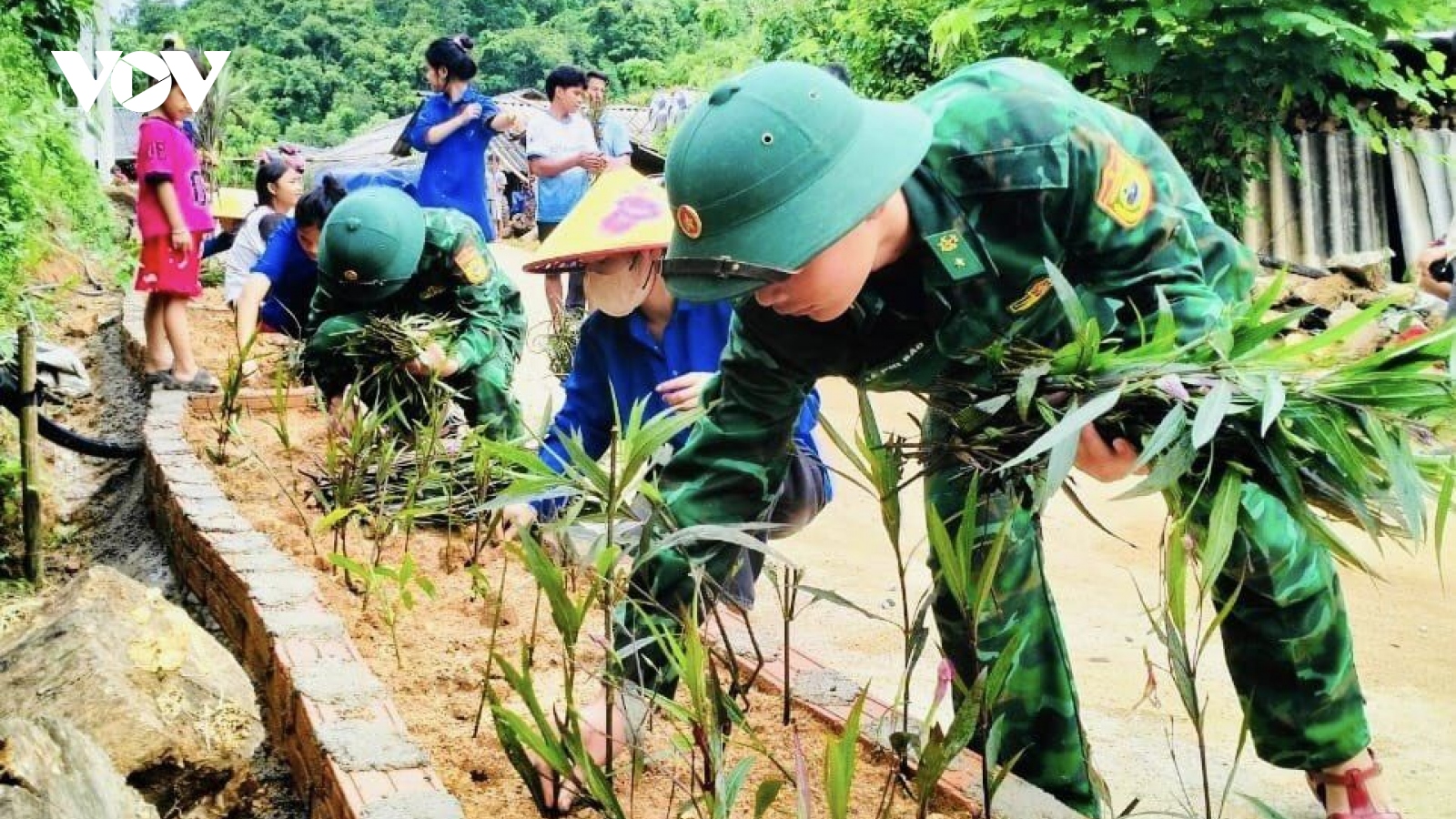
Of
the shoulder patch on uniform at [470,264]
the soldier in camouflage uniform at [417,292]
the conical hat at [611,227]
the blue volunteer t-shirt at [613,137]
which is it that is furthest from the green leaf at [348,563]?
the blue volunteer t-shirt at [613,137]

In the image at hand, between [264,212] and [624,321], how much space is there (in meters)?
4.91

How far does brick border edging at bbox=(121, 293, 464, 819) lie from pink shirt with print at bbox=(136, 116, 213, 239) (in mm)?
1649

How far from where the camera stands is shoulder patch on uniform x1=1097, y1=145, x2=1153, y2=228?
195 centimetres

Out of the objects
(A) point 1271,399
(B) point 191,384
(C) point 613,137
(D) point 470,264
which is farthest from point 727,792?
(C) point 613,137

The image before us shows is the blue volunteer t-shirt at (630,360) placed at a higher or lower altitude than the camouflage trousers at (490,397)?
higher

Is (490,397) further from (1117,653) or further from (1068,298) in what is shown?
(1068,298)

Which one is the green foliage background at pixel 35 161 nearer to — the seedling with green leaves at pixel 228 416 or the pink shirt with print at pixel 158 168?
the pink shirt with print at pixel 158 168

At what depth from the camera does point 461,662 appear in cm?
283

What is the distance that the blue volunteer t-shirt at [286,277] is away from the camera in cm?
539

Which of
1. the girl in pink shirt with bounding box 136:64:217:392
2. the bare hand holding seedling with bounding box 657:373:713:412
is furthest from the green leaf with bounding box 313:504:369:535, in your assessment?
the girl in pink shirt with bounding box 136:64:217:392

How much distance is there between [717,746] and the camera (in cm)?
172

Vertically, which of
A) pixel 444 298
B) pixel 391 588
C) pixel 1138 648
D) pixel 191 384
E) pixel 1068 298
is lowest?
pixel 1138 648

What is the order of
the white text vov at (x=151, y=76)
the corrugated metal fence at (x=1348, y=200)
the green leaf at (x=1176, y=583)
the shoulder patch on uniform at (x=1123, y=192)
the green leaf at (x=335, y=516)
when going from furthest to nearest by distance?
the corrugated metal fence at (x=1348, y=200) → the white text vov at (x=151, y=76) → the green leaf at (x=335, y=516) → the shoulder patch on uniform at (x=1123, y=192) → the green leaf at (x=1176, y=583)

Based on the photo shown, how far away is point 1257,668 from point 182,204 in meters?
4.85
